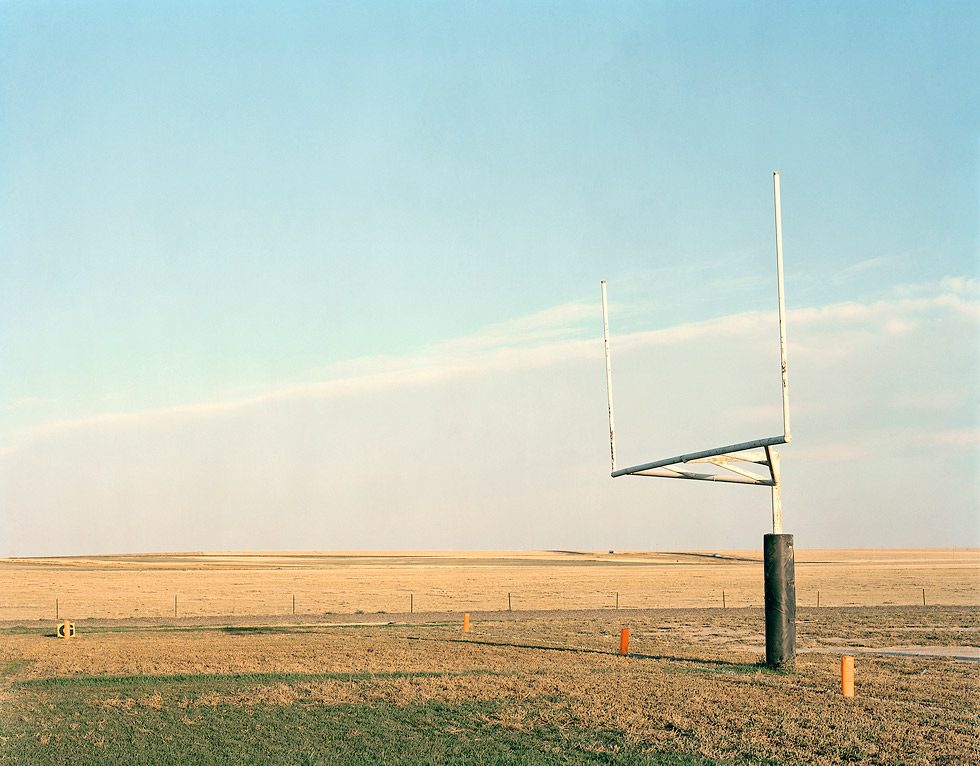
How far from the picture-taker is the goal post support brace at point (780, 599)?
87.5ft

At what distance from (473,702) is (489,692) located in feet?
4.38

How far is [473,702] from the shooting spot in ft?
75.0

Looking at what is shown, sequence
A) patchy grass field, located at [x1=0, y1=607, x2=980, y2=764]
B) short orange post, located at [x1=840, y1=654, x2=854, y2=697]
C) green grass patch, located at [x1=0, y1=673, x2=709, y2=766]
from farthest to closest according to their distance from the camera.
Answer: short orange post, located at [x1=840, y1=654, x2=854, y2=697]
patchy grass field, located at [x1=0, y1=607, x2=980, y2=764]
green grass patch, located at [x1=0, y1=673, x2=709, y2=766]

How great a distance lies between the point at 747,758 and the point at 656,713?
13.0 feet

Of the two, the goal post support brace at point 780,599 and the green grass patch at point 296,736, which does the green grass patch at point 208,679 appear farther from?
the goal post support brace at point 780,599

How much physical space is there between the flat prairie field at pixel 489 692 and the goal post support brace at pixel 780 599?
22.3 inches

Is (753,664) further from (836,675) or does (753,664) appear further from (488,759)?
(488,759)

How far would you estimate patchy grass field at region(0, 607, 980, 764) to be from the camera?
17922mm

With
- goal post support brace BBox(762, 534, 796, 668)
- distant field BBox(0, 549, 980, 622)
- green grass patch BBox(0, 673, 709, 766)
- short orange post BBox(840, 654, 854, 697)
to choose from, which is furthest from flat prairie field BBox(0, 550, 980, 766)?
distant field BBox(0, 549, 980, 622)

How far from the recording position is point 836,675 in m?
26.5

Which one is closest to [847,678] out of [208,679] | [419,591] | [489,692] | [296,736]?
[489,692]

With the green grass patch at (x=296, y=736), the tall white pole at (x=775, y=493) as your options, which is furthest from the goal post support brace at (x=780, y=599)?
the green grass patch at (x=296, y=736)

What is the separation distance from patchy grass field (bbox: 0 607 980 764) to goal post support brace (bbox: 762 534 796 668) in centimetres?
62

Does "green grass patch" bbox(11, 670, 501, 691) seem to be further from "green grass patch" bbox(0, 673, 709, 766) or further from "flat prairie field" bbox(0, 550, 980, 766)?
"green grass patch" bbox(0, 673, 709, 766)
